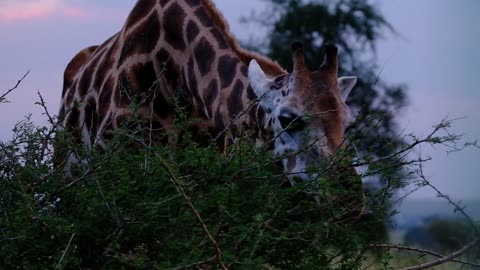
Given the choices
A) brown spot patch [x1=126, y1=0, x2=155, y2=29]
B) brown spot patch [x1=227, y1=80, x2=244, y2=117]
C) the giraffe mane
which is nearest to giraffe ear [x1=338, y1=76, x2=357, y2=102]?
the giraffe mane

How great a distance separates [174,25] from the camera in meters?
5.06

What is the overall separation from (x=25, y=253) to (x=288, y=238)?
2.43 ft

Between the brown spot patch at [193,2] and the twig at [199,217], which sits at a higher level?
the brown spot patch at [193,2]

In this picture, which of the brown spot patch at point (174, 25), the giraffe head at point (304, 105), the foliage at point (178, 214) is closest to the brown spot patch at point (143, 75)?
the brown spot patch at point (174, 25)

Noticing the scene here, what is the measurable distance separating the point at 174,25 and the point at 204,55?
29 cm

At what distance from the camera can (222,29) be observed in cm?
507

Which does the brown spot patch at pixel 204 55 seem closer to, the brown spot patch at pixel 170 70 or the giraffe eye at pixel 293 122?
the brown spot patch at pixel 170 70

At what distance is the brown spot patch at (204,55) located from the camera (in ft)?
15.9

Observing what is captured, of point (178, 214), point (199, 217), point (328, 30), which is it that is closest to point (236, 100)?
point (178, 214)

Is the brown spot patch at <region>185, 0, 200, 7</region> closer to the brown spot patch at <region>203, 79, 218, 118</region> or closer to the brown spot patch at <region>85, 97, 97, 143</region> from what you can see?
the brown spot patch at <region>203, 79, 218, 118</region>

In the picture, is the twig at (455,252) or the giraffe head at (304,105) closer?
the twig at (455,252)

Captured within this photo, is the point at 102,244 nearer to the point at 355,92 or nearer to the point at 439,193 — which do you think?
the point at 439,193

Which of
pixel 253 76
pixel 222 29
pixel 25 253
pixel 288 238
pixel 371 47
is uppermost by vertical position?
pixel 371 47

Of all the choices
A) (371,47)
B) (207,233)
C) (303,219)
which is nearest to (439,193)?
(303,219)
